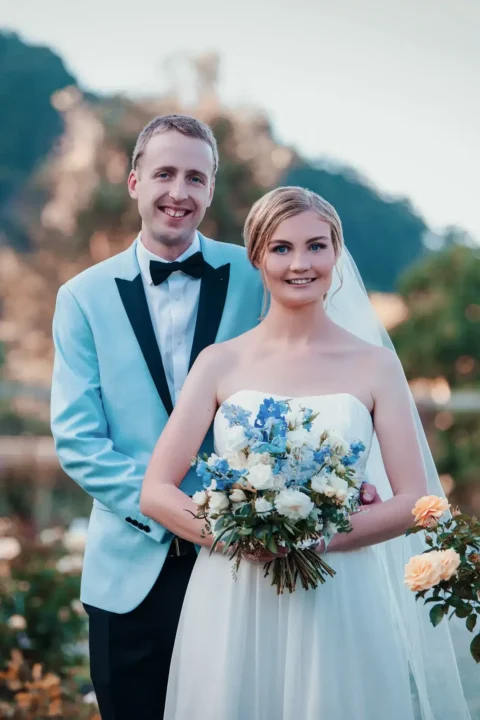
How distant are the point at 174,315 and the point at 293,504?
105cm

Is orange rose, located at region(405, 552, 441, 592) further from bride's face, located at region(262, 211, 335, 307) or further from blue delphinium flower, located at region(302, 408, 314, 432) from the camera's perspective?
bride's face, located at region(262, 211, 335, 307)

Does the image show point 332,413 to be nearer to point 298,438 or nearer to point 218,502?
point 298,438

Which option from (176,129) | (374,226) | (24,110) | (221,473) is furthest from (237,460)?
(24,110)

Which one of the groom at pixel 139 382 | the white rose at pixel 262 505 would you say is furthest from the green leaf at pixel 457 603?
the groom at pixel 139 382

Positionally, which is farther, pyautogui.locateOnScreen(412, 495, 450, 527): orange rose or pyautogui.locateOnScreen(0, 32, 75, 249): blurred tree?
pyautogui.locateOnScreen(0, 32, 75, 249): blurred tree

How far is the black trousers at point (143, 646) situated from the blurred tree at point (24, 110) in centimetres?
1428

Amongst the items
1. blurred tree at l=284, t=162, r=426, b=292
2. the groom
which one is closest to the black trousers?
the groom

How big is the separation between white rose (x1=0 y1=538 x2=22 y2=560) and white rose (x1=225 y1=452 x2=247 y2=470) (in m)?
3.85

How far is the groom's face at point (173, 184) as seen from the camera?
313 cm

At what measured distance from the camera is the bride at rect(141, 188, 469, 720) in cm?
271

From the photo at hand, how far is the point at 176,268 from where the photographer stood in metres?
3.19

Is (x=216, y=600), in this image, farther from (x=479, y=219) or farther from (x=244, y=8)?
(x=244, y=8)

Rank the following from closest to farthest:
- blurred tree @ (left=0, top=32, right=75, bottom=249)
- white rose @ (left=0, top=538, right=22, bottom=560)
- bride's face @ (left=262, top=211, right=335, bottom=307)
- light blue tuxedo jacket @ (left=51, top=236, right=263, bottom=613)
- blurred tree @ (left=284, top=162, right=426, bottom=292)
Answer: bride's face @ (left=262, top=211, right=335, bottom=307) < light blue tuxedo jacket @ (left=51, top=236, right=263, bottom=613) < white rose @ (left=0, top=538, right=22, bottom=560) < blurred tree @ (left=284, top=162, right=426, bottom=292) < blurred tree @ (left=0, top=32, right=75, bottom=249)

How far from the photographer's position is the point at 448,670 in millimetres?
3104
